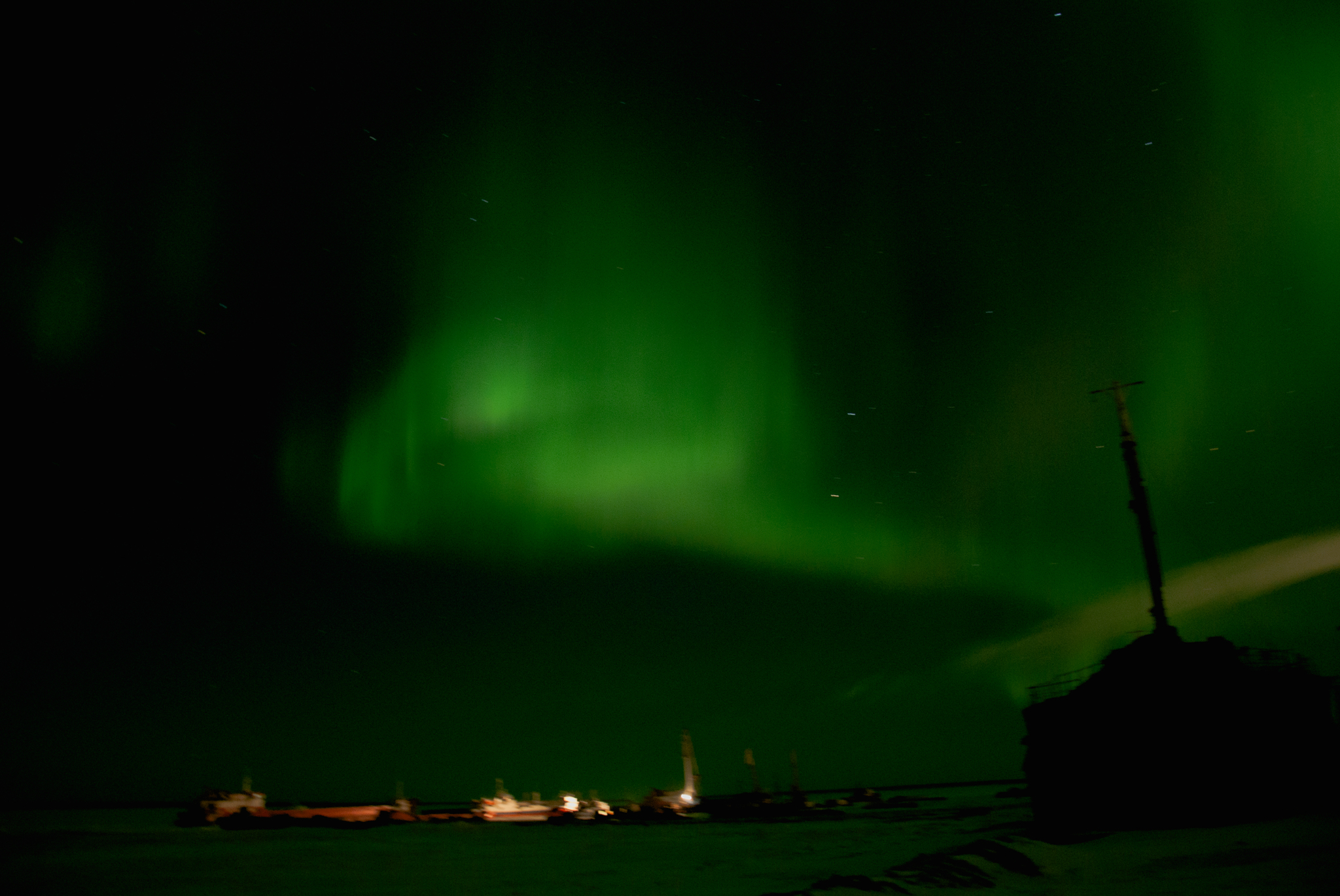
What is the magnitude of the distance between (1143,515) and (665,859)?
27121 millimetres

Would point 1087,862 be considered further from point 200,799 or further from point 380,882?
point 200,799

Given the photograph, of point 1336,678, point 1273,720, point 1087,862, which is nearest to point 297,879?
point 1087,862

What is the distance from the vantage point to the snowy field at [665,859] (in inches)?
789

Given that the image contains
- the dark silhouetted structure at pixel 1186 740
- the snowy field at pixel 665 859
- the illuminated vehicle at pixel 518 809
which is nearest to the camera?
the snowy field at pixel 665 859

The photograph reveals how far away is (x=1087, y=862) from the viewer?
73.5 ft

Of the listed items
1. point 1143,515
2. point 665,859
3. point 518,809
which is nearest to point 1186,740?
point 1143,515

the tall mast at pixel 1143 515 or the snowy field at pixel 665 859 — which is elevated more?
the tall mast at pixel 1143 515

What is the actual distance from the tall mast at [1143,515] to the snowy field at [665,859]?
9148 mm

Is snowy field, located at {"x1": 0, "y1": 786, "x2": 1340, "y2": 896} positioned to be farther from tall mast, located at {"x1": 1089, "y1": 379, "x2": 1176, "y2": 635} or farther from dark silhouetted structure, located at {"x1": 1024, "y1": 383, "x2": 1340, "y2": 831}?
tall mast, located at {"x1": 1089, "y1": 379, "x2": 1176, "y2": 635}

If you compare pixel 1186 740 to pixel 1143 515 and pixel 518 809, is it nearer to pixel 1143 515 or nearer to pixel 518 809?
pixel 1143 515

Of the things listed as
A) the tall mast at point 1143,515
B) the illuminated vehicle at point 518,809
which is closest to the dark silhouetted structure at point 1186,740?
the tall mast at point 1143,515

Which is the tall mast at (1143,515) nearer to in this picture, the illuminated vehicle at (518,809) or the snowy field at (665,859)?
the snowy field at (665,859)

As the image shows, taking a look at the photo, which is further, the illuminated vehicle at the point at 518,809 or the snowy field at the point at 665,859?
the illuminated vehicle at the point at 518,809

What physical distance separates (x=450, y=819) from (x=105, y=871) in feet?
170
